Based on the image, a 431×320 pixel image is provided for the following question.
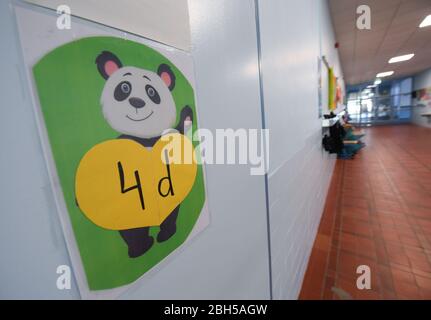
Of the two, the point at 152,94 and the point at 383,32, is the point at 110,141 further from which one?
the point at 383,32

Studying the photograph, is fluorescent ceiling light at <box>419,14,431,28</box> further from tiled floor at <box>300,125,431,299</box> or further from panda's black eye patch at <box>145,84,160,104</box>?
panda's black eye patch at <box>145,84,160,104</box>

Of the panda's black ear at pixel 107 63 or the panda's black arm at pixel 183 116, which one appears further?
the panda's black arm at pixel 183 116

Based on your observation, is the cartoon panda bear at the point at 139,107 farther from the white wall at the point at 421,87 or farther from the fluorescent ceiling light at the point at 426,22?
the white wall at the point at 421,87

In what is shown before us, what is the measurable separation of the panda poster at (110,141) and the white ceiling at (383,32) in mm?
3644

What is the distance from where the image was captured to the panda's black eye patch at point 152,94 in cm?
40

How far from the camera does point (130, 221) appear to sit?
14.6 inches

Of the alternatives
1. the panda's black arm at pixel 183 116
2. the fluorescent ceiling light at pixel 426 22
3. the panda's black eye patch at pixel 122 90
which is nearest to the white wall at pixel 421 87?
the fluorescent ceiling light at pixel 426 22

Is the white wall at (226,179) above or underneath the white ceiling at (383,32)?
underneath

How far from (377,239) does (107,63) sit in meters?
2.51

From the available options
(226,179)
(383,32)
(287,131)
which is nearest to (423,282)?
(287,131)

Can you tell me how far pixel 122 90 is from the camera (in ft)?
1.19

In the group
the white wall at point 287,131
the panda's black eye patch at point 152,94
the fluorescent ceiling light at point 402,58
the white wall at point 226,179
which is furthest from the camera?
the fluorescent ceiling light at point 402,58

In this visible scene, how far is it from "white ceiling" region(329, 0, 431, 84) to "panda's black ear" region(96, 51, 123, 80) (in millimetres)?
3686

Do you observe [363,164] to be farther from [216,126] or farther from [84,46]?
[84,46]
